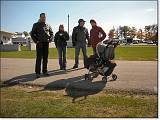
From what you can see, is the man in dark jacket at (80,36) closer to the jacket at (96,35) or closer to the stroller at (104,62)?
the jacket at (96,35)

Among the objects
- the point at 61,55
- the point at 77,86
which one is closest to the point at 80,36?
the point at 61,55

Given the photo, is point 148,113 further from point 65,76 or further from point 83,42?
point 83,42

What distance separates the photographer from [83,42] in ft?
40.5

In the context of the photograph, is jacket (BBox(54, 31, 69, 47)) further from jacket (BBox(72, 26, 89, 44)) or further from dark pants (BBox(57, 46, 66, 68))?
jacket (BBox(72, 26, 89, 44))

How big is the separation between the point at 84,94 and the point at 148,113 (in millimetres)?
1996

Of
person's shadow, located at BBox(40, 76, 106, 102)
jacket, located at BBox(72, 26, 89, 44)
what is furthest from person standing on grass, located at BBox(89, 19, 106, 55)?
person's shadow, located at BBox(40, 76, 106, 102)

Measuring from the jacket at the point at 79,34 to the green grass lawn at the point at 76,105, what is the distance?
16.1 feet

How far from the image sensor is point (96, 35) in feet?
37.9

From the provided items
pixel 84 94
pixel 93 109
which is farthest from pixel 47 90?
pixel 93 109

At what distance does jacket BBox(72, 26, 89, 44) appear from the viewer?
1213 cm

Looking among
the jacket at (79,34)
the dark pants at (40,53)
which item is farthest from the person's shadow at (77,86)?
the jacket at (79,34)

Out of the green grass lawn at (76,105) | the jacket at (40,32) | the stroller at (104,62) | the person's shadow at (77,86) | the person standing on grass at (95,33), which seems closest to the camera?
the green grass lawn at (76,105)

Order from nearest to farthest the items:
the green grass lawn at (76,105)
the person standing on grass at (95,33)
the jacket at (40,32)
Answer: the green grass lawn at (76,105) < the jacket at (40,32) < the person standing on grass at (95,33)

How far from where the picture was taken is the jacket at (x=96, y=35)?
11.4 m
